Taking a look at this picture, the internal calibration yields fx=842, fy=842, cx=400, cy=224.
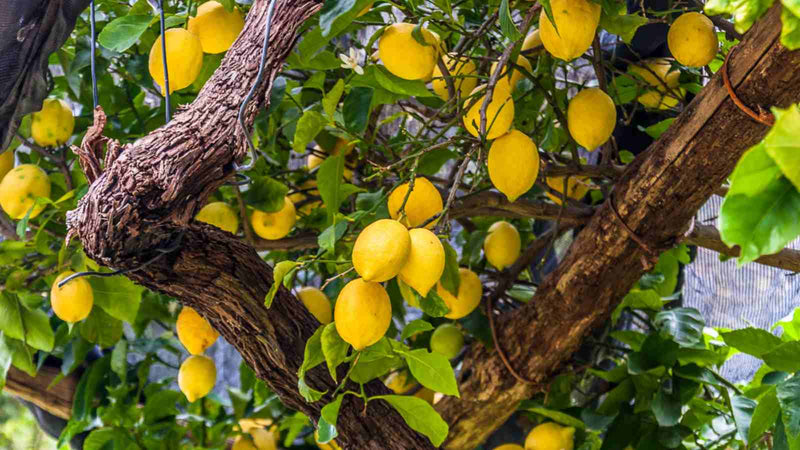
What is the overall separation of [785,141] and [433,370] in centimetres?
48

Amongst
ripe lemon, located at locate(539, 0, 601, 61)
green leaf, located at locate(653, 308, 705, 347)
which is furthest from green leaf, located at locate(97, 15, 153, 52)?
green leaf, located at locate(653, 308, 705, 347)

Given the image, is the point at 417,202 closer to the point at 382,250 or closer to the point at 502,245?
the point at 382,250

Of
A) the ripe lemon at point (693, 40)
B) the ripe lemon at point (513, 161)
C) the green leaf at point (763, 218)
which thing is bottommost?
the ripe lemon at point (513, 161)

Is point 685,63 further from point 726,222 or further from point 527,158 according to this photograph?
point 726,222

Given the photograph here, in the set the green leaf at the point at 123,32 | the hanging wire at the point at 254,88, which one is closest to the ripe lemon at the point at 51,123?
the green leaf at the point at 123,32

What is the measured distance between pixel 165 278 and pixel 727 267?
1071 mm

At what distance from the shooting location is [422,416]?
0.85m

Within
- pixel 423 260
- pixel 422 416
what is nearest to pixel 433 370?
pixel 422 416

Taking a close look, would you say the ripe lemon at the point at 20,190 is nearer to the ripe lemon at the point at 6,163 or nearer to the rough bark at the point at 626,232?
the ripe lemon at the point at 6,163

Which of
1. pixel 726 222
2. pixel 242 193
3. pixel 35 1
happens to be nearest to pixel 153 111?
pixel 242 193

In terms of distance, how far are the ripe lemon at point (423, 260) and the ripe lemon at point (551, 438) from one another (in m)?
0.51

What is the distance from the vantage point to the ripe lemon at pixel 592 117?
2.72 feet

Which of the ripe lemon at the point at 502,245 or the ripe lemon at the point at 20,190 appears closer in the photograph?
the ripe lemon at the point at 20,190

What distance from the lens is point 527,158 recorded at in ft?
2.45
